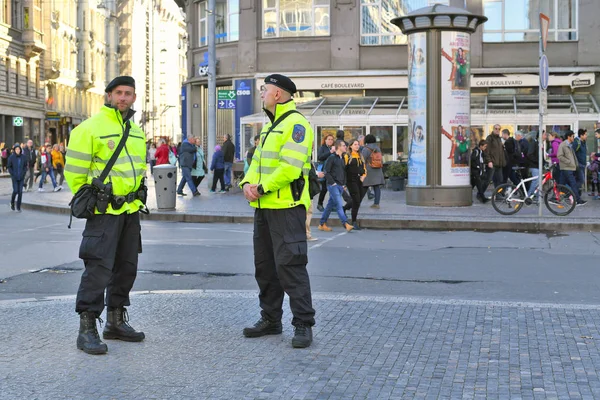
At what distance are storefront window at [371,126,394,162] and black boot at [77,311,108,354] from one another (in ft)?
80.3

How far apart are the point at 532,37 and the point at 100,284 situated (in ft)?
91.4

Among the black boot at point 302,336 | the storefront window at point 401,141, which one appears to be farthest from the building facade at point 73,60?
the black boot at point 302,336

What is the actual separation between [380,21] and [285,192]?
27280mm

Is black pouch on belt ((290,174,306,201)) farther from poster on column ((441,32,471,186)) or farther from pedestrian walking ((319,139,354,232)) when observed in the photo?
poster on column ((441,32,471,186))

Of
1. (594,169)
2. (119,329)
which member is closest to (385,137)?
(594,169)

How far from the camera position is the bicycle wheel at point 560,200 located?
1836cm

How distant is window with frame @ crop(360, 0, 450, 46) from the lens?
32.6m

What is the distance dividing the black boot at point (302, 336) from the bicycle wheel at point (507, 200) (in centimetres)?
1311

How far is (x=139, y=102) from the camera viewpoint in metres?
118

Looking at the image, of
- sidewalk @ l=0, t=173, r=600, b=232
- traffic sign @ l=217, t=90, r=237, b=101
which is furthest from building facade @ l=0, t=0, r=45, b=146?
Result: sidewalk @ l=0, t=173, r=600, b=232

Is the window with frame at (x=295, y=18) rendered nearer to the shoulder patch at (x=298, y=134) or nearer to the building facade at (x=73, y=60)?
the shoulder patch at (x=298, y=134)

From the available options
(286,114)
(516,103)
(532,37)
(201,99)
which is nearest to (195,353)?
(286,114)

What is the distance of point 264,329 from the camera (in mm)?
6469

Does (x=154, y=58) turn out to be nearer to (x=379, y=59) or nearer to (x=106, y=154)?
(x=379, y=59)
